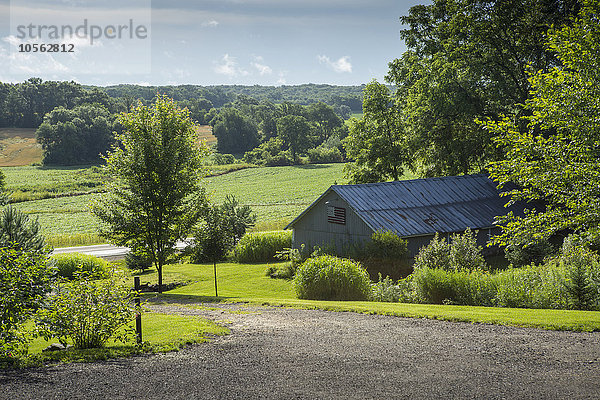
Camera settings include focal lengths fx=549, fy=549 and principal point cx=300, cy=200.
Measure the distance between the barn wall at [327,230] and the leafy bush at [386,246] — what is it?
1233 mm

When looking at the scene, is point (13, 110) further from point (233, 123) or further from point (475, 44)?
point (475, 44)

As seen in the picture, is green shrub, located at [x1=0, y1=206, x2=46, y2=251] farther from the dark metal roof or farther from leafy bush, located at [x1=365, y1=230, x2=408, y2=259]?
leafy bush, located at [x1=365, y1=230, x2=408, y2=259]

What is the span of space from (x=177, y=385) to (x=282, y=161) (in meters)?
110

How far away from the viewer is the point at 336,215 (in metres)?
29.7

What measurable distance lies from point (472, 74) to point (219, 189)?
53.7 m

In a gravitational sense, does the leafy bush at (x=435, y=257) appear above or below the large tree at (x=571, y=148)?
below

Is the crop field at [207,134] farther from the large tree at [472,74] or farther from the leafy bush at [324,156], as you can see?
the large tree at [472,74]

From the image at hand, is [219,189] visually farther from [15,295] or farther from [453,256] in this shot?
[15,295]

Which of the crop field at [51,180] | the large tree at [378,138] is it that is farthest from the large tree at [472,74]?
the crop field at [51,180]

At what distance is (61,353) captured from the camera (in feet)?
34.2

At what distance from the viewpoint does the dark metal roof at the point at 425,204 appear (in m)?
28.5

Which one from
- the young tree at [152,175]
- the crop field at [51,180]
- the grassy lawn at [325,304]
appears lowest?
the grassy lawn at [325,304]

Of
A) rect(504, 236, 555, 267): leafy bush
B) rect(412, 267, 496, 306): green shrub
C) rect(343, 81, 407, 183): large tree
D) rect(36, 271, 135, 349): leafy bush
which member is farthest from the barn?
rect(36, 271, 135, 349): leafy bush

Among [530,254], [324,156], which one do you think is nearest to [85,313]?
[530,254]
